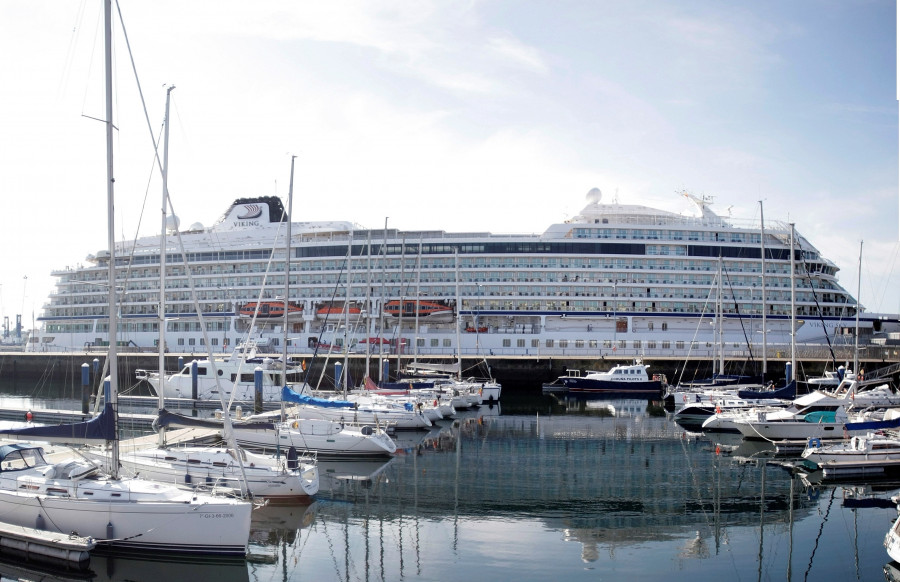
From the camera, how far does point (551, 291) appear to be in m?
57.3

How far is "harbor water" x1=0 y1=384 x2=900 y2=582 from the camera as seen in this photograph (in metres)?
14.3

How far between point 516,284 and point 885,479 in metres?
36.8

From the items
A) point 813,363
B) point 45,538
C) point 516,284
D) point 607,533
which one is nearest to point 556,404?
point 516,284

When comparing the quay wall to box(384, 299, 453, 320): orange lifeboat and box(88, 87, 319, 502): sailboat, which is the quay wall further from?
box(88, 87, 319, 502): sailboat

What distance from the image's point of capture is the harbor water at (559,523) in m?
14.3

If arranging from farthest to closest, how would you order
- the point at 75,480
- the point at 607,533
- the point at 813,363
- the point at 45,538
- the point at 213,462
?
the point at 813,363 → the point at 213,462 → the point at 607,533 → the point at 75,480 → the point at 45,538

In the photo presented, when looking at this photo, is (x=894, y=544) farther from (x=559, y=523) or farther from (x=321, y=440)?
(x=321, y=440)

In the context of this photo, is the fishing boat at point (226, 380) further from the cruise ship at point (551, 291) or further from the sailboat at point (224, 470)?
the sailboat at point (224, 470)

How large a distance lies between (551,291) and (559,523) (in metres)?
40.7

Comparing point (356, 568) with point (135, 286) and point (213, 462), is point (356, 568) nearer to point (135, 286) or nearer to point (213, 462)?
point (213, 462)

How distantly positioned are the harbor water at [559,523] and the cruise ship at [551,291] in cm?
2870

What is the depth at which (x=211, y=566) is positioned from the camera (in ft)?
46.8

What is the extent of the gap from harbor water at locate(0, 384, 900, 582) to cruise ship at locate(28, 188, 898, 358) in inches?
1130

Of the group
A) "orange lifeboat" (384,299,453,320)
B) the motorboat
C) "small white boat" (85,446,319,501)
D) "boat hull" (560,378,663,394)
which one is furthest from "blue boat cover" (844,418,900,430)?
"orange lifeboat" (384,299,453,320)
